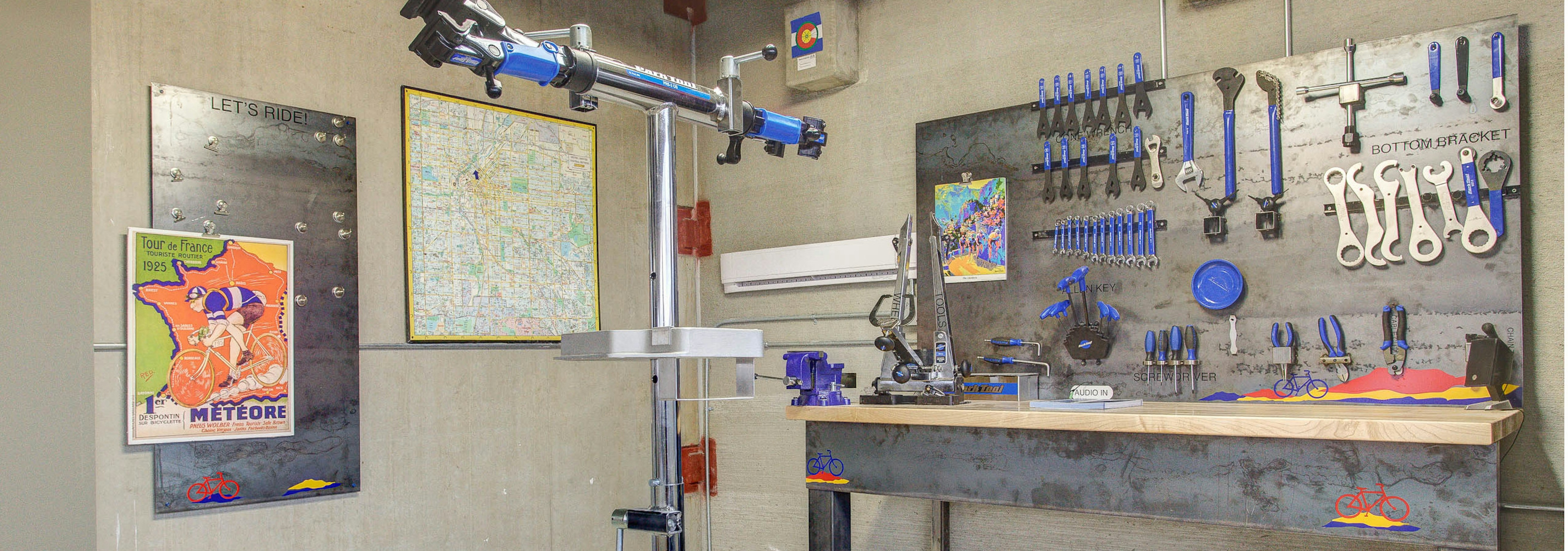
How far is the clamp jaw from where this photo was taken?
114 cm

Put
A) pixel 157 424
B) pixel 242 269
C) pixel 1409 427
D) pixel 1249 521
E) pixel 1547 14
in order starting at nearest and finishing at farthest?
pixel 1409 427
pixel 1249 521
pixel 1547 14
pixel 157 424
pixel 242 269

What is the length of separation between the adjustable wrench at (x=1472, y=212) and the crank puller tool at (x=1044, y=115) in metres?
1.10

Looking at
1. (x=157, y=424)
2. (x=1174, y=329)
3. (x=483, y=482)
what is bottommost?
(x=483, y=482)

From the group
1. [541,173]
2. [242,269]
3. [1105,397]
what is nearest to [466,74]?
[541,173]

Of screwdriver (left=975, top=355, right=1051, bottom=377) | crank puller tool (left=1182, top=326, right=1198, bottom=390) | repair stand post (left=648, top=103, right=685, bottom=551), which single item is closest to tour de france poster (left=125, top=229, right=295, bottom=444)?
repair stand post (left=648, top=103, right=685, bottom=551)

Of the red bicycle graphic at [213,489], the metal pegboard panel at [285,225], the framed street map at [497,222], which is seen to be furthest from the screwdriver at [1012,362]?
the red bicycle graphic at [213,489]

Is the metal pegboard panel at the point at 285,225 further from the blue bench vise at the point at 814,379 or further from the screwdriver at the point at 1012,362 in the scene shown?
the screwdriver at the point at 1012,362

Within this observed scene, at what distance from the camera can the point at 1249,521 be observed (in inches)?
79.9

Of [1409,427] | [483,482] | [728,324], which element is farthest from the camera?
[728,324]

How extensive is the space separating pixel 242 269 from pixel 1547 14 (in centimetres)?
346

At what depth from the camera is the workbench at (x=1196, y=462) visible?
6.01 ft

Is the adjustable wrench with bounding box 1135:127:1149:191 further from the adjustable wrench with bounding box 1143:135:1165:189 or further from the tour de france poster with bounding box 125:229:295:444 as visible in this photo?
the tour de france poster with bounding box 125:229:295:444

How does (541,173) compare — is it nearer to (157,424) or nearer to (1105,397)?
(157,424)

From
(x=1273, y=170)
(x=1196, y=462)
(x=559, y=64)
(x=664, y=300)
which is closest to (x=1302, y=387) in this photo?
(x=1273, y=170)
